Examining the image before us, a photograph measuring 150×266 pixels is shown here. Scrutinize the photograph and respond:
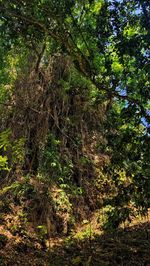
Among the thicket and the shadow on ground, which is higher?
the thicket

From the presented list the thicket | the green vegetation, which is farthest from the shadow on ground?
the thicket

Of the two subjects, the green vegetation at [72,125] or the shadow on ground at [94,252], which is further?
the shadow on ground at [94,252]

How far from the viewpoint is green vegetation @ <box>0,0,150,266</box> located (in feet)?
18.4

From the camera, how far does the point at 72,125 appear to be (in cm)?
1020

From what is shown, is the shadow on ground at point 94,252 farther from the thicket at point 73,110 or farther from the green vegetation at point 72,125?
the thicket at point 73,110

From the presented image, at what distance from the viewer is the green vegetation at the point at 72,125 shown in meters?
5.61

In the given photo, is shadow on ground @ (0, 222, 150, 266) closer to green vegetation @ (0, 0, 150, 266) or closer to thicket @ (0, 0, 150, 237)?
green vegetation @ (0, 0, 150, 266)

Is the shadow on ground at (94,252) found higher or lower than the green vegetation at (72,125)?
lower

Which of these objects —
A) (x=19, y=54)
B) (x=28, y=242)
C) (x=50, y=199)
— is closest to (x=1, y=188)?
(x=50, y=199)

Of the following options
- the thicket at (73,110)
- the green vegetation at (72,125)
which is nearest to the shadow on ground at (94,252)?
the green vegetation at (72,125)

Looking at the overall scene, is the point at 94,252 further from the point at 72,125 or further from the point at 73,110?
the point at 73,110

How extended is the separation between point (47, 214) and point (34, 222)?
35 centimetres

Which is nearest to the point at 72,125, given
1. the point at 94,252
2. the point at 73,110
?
the point at 73,110

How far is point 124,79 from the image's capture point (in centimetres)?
609
